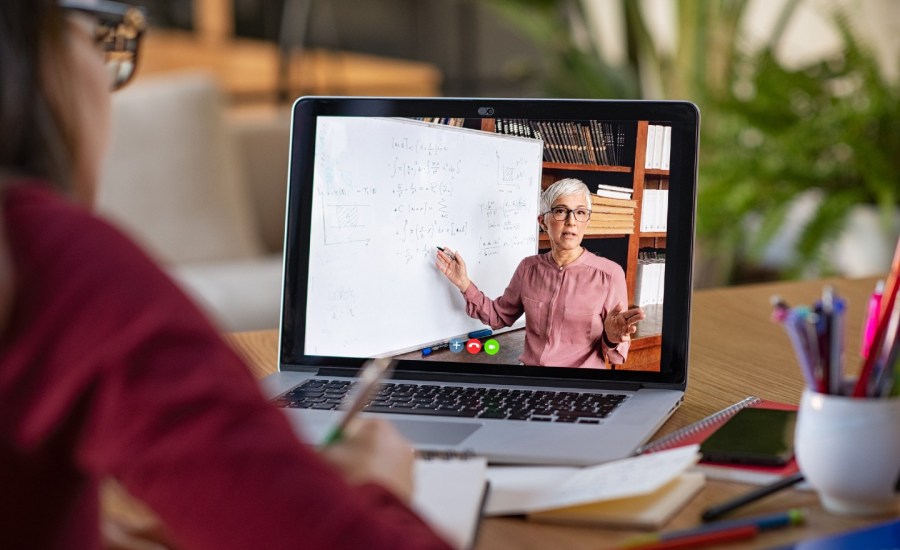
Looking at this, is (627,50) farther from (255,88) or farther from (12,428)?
(12,428)

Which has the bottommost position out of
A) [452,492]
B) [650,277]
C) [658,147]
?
[452,492]

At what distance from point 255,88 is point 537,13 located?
2.14 metres

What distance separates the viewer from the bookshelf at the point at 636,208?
91 cm

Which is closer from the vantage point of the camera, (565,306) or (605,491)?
(605,491)

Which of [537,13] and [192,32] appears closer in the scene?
[537,13]

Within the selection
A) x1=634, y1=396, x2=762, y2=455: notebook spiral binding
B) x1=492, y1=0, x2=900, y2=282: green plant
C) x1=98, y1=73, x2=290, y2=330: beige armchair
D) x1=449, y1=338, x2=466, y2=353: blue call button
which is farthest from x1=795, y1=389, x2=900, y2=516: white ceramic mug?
x1=98, y1=73, x2=290, y2=330: beige armchair

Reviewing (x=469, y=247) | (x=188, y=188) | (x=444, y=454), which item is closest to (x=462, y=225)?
(x=469, y=247)

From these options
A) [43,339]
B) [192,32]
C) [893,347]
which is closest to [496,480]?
[893,347]

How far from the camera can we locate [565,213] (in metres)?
Result: 0.92

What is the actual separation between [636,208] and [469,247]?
0.16 m

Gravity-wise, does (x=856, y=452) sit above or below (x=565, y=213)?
below

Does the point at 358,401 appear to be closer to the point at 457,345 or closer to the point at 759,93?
the point at 457,345

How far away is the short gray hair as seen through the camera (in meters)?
0.92

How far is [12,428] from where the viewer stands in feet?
1.44
